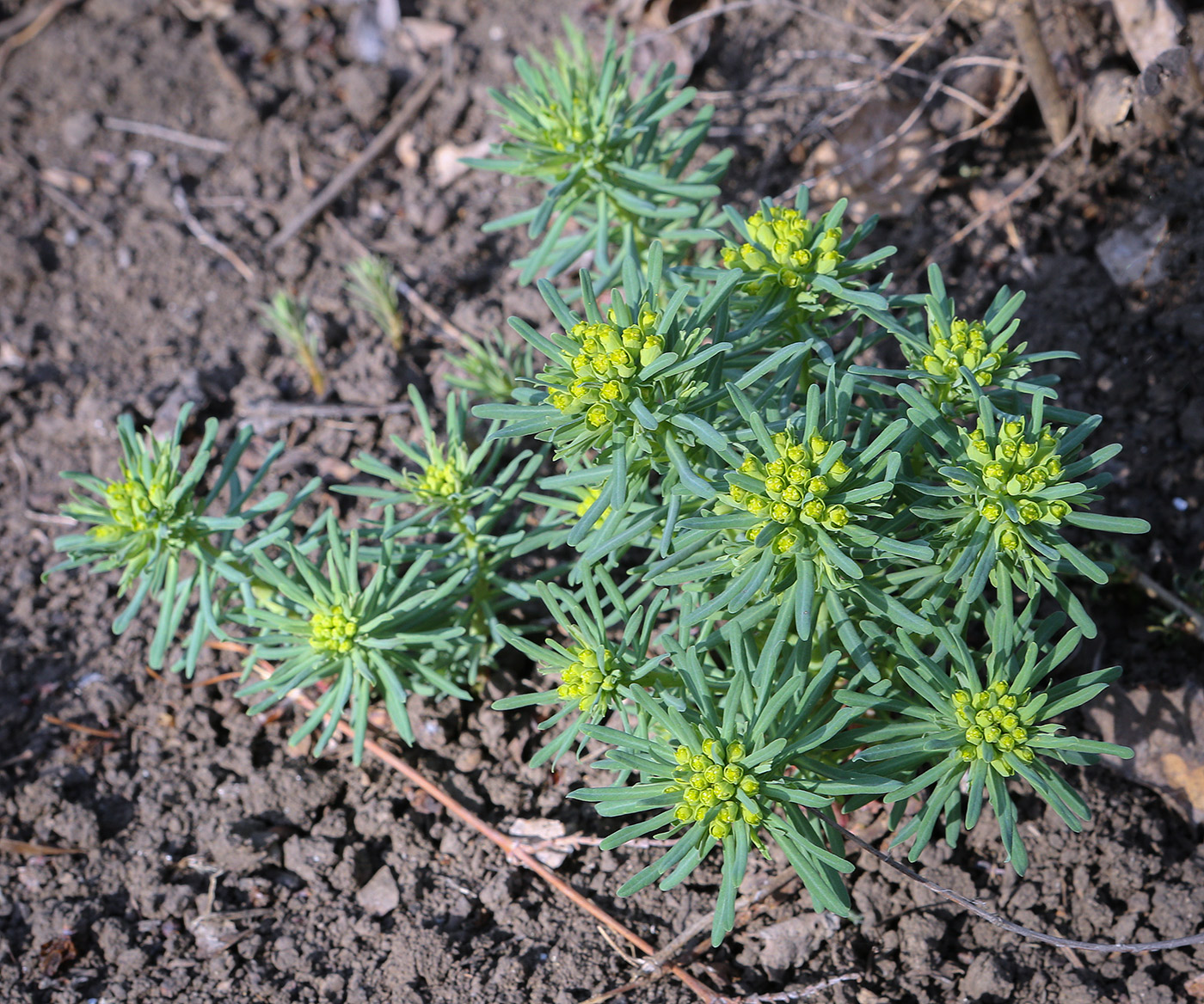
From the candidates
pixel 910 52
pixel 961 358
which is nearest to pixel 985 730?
pixel 961 358

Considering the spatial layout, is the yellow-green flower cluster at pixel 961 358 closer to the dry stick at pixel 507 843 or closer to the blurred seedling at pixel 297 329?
the dry stick at pixel 507 843

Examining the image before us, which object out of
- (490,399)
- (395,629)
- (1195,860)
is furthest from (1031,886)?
(490,399)

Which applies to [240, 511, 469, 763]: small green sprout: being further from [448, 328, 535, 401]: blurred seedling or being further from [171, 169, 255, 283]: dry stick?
[171, 169, 255, 283]: dry stick

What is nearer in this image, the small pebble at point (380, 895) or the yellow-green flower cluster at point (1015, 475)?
the yellow-green flower cluster at point (1015, 475)

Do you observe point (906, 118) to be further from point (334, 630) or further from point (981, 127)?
point (334, 630)

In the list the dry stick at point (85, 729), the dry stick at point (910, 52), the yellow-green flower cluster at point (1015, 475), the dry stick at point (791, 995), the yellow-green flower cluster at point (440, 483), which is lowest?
the dry stick at point (791, 995)

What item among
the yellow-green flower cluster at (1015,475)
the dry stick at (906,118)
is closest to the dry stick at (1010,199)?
the dry stick at (906,118)

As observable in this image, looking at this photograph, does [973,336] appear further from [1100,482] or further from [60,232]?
[60,232]
